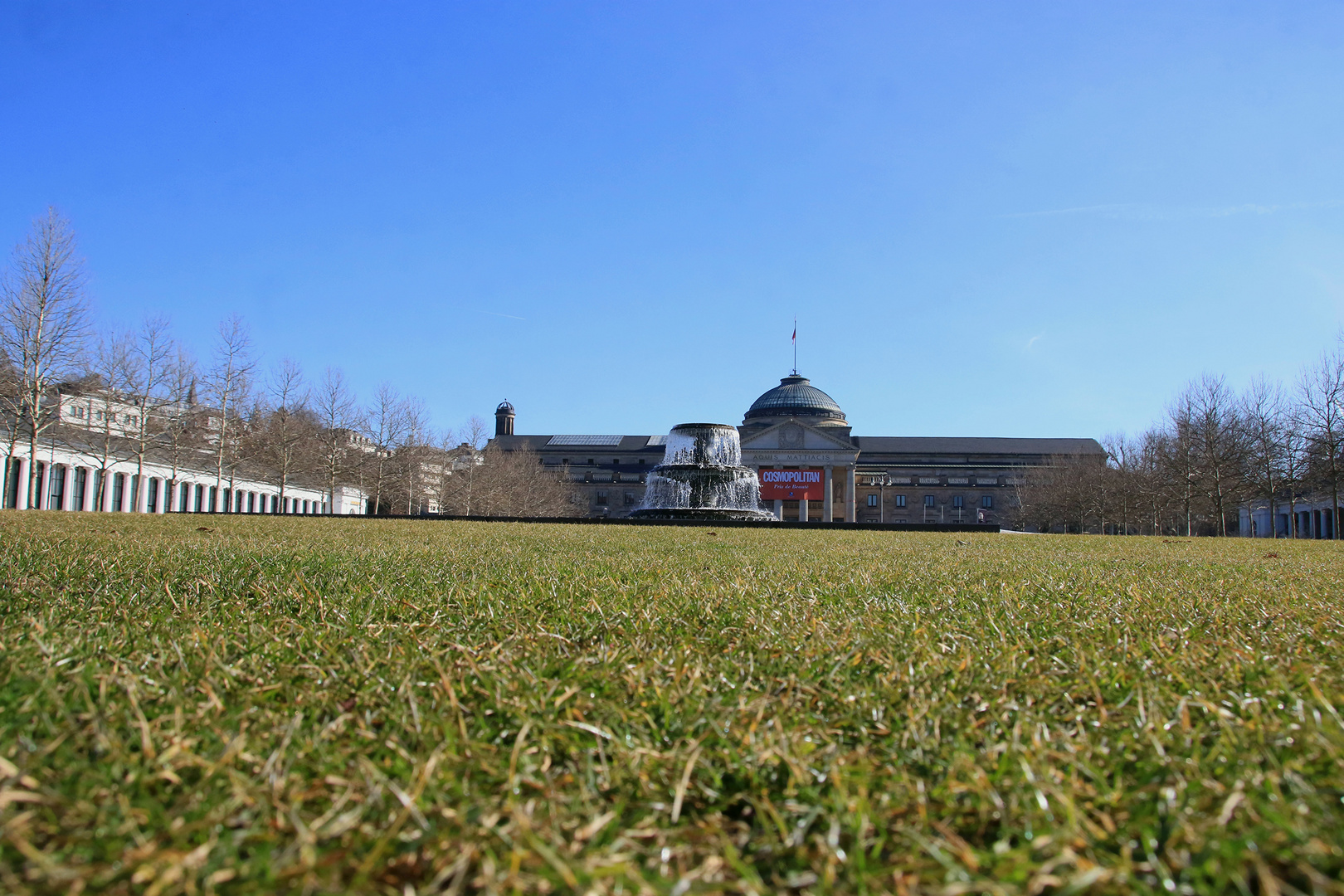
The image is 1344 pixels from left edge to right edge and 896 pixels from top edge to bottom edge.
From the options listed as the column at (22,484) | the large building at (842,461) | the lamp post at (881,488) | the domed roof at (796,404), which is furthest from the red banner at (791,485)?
the column at (22,484)

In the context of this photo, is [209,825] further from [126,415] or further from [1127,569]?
[126,415]

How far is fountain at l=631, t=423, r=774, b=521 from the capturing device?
2633 centimetres

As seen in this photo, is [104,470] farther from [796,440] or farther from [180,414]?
[796,440]

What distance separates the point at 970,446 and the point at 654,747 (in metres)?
109

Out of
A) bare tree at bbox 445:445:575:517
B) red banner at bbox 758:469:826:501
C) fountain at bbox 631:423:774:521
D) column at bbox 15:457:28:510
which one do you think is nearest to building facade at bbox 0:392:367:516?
column at bbox 15:457:28:510

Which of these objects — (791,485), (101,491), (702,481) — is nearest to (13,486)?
(101,491)

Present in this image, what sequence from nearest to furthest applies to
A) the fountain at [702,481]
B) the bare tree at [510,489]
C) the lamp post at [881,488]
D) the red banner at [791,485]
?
the fountain at [702,481], the bare tree at [510,489], the red banner at [791,485], the lamp post at [881,488]

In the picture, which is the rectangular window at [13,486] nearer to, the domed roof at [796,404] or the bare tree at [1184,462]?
the bare tree at [1184,462]

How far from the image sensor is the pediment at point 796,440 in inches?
3204

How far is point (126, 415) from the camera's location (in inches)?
1405

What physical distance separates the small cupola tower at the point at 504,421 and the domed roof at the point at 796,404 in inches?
1375

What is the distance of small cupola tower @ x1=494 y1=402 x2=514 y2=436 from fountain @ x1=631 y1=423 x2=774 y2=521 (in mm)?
94780

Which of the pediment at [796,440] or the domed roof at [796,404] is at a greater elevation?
the domed roof at [796,404]

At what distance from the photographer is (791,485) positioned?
68.2 meters
